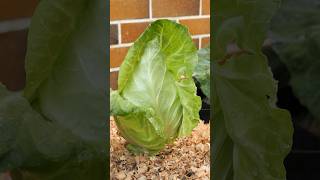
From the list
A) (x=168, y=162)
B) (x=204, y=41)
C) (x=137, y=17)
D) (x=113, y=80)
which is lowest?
(x=168, y=162)

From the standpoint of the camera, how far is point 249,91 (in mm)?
482

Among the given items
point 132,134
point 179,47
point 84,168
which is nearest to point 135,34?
point 179,47

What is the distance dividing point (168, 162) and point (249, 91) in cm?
115

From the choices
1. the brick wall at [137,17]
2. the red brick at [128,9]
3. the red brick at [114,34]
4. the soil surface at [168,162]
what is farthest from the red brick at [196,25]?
the soil surface at [168,162]

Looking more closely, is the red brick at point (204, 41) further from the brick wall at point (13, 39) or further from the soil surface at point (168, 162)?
the brick wall at point (13, 39)

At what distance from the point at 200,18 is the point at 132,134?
0.60 metres

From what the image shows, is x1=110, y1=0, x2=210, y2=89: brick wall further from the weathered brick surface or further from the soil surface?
the soil surface

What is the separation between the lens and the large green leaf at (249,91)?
0.47 meters

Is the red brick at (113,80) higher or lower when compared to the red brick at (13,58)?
lower

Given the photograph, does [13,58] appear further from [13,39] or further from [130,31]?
[130,31]

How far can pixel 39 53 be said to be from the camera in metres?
0.49

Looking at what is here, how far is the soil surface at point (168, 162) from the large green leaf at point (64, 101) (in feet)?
3.33

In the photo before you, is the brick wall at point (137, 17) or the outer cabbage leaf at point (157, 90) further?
the brick wall at point (137, 17)

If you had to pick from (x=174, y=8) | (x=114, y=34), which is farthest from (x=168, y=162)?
(x=174, y=8)
